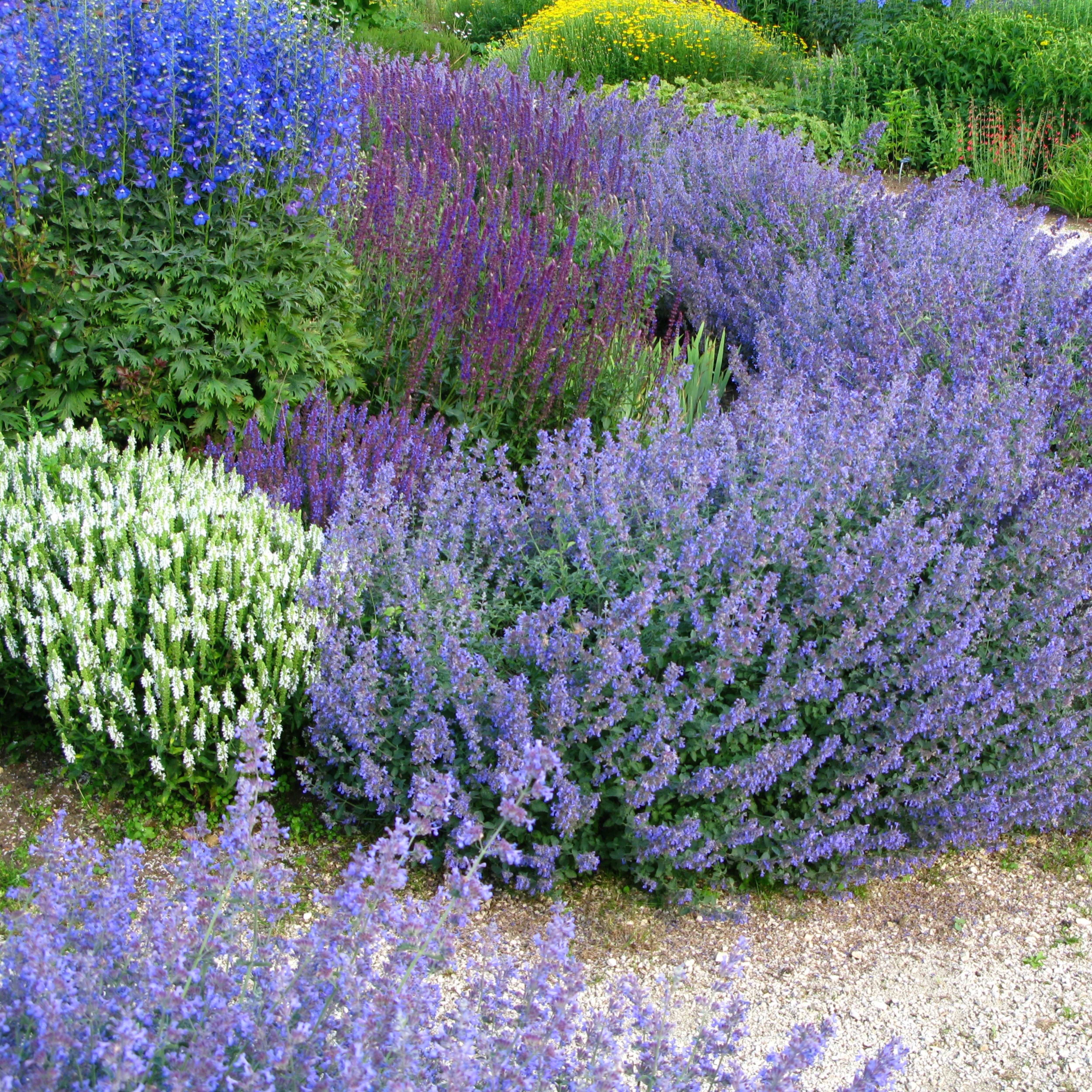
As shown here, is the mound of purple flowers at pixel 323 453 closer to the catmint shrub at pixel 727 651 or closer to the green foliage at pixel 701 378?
the catmint shrub at pixel 727 651

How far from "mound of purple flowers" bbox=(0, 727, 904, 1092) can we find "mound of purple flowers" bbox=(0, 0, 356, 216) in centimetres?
260

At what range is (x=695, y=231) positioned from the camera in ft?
20.9

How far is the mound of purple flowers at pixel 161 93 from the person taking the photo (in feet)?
12.2

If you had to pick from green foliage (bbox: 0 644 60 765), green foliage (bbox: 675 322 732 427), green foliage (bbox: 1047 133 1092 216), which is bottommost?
green foliage (bbox: 0 644 60 765)

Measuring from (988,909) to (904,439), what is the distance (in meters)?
1.36

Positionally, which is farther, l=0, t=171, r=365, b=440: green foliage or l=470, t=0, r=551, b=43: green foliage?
l=470, t=0, r=551, b=43: green foliage

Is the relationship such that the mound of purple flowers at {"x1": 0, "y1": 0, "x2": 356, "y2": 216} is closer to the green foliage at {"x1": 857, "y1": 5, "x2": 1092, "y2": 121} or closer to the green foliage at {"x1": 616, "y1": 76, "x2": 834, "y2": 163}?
the green foliage at {"x1": 616, "y1": 76, "x2": 834, "y2": 163}

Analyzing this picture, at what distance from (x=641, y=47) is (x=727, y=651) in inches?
403

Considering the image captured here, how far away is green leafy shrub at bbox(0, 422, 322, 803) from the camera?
2.92 metres

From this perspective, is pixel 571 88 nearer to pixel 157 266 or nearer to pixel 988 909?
pixel 157 266

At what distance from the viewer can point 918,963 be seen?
2939 mm

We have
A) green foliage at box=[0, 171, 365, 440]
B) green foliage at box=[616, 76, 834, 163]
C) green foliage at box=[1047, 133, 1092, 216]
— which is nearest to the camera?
green foliage at box=[0, 171, 365, 440]

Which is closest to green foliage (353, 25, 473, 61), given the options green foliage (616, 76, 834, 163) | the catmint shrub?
green foliage (616, 76, 834, 163)

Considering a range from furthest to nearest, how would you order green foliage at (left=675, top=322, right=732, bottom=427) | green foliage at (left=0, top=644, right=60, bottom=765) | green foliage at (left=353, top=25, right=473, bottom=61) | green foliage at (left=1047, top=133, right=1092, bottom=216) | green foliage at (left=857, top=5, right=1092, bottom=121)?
green foliage at (left=353, top=25, right=473, bottom=61)
green foliage at (left=857, top=5, right=1092, bottom=121)
green foliage at (left=1047, top=133, right=1092, bottom=216)
green foliage at (left=675, top=322, right=732, bottom=427)
green foliage at (left=0, top=644, right=60, bottom=765)
